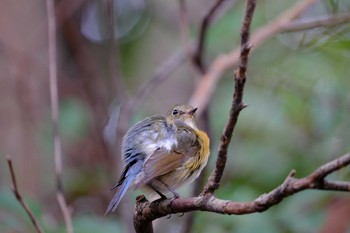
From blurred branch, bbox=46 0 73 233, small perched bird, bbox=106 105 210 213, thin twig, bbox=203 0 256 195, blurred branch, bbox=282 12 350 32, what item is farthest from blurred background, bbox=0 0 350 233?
thin twig, bbox=203 0 256 195

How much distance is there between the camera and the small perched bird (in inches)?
104

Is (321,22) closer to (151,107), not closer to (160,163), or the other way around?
(160,163)

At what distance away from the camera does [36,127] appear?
5.20 m

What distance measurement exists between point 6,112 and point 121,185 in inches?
104

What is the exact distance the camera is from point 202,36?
12.4 feet

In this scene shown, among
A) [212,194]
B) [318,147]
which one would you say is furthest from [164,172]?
[318,147]

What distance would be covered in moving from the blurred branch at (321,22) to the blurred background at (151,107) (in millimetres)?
60

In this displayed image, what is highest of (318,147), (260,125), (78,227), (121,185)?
(260,125)

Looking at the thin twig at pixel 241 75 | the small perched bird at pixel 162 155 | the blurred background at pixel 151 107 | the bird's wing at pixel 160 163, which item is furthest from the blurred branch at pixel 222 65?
the thin twig at pixel 241 75

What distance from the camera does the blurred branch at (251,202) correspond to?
1.33 meters

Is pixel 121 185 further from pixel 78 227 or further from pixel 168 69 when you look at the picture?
pixel 168 69

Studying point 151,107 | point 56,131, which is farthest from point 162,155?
point 151,107

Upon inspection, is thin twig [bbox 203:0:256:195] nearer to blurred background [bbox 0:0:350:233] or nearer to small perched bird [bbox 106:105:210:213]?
small perched bird [bbox 106:105:210:213]

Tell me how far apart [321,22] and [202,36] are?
2.22 feet
